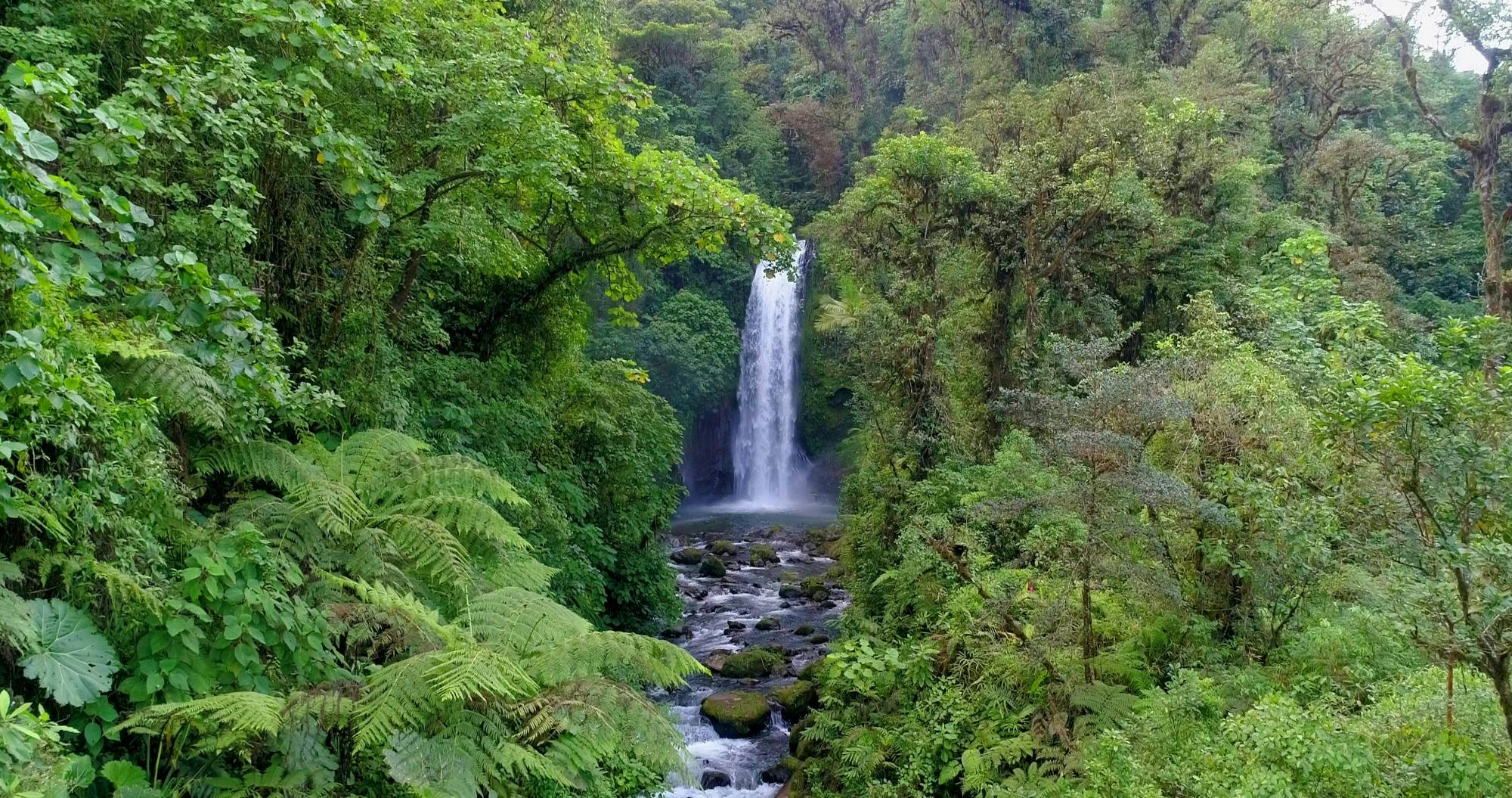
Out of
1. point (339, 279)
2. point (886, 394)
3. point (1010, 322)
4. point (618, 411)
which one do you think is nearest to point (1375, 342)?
point (1010, 322)

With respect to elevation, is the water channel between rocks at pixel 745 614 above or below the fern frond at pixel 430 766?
below

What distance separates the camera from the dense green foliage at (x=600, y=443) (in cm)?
337

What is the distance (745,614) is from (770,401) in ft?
42.3

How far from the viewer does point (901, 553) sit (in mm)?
11344

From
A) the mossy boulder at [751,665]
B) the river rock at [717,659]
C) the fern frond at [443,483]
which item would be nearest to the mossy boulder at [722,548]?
the river rock at [717,659]

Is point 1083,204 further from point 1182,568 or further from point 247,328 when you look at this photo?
point 247,328

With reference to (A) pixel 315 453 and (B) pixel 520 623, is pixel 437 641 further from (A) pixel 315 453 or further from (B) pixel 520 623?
(A) pixel 315 453

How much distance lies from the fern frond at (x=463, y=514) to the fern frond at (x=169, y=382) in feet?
3.68

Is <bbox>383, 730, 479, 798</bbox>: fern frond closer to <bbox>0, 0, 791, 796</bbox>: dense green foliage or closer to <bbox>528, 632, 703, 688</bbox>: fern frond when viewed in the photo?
<bbox>0, 0, 791, 796</bbox>: dense green foliage

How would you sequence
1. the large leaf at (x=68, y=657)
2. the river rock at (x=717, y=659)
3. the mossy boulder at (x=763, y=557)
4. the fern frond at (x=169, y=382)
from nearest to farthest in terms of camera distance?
the large leaf at (x=68, y=657) < the fern frond at (x=169, y=382) < the river rock at (x=717, y=659) < the mossy boulder at (x=763, y=557)

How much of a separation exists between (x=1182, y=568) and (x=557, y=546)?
606 cm

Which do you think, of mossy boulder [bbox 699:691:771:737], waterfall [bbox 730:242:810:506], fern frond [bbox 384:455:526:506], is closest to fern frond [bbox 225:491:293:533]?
fern frond [bbox 384:455:526:506]

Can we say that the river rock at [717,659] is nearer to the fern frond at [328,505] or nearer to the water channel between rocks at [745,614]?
the water channel between rocks at [745,614]

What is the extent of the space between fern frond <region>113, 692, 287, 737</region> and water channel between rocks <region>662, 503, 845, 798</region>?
1.53m
